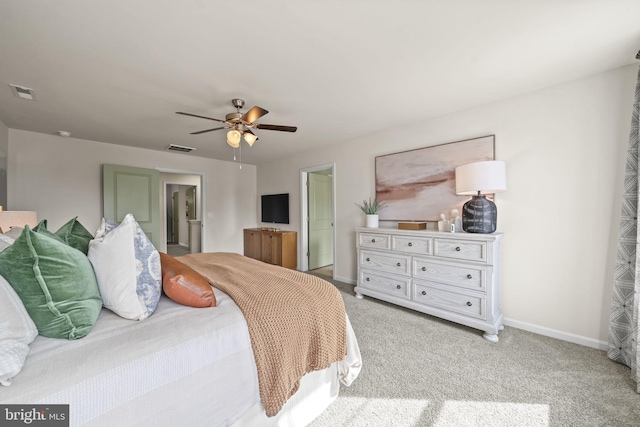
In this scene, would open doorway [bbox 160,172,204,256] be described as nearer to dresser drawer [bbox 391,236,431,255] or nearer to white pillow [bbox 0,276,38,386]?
dresser drawer [bbox 391,236,431,255]

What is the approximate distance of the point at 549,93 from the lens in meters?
2.39

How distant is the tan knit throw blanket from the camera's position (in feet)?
3.86

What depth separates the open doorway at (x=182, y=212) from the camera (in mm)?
6863

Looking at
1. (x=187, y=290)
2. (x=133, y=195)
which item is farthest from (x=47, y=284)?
(x=133, y=195)

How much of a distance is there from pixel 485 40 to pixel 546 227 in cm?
180

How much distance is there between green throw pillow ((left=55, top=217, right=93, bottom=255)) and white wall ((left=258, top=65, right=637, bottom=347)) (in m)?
3.02

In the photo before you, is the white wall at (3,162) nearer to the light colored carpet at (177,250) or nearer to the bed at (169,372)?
the bed at (169,372)

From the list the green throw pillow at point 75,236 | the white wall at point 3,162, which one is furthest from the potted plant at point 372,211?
the white wall at point 3,162

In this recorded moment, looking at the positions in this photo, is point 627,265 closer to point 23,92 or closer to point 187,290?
point 187,290

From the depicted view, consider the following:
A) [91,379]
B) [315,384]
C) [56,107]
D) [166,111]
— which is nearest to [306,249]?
[166,111]

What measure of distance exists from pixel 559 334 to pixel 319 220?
3.81 m

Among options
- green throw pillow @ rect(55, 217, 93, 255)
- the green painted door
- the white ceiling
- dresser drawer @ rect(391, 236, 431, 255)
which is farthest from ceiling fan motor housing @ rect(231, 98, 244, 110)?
the green painted door

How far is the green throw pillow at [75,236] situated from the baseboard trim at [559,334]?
3564mm

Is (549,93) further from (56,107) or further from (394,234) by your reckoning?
(56,107)
